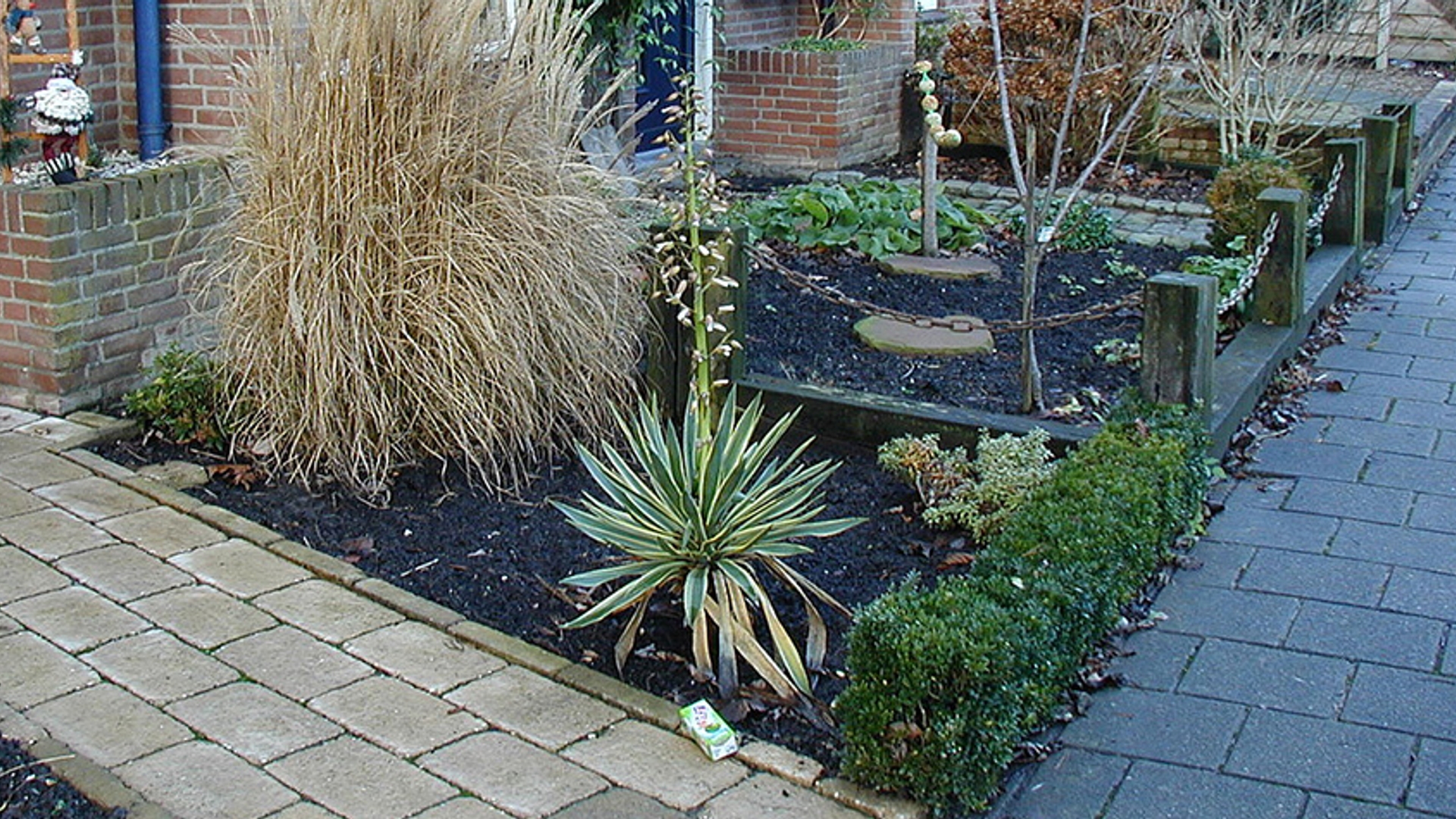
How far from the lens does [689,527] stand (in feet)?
12.8

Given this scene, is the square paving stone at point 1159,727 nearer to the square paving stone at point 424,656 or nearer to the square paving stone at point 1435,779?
the square paving stone at point 1435,779

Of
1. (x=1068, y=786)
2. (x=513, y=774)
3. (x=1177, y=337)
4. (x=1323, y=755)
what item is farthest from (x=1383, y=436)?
(x=513, y=774)

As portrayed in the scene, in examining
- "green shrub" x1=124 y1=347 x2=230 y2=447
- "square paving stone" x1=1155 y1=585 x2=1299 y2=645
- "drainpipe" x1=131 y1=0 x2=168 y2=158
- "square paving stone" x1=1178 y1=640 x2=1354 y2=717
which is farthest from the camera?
"drainpipe" x1=131 y1=0 x2=168 y2=158

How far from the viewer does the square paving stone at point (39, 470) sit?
493cm

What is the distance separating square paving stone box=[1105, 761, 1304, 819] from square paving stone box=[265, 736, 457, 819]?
139 cm

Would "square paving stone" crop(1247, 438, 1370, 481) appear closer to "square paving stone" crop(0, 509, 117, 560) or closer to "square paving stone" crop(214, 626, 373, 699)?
"square paving stone" crop(214, 626, 373, 699)

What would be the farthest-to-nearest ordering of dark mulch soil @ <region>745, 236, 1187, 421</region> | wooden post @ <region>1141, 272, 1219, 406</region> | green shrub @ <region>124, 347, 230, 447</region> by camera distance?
dark mulch soil @ <region>745, 236, 1187, 421</region> → green shrub @ <region>124, 347, 230, 447</region> → wooden post @ <region>1141, 272, 1219, 406</region>

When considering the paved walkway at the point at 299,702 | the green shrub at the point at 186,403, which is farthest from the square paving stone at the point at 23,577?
the green shrub at the point at 186,403

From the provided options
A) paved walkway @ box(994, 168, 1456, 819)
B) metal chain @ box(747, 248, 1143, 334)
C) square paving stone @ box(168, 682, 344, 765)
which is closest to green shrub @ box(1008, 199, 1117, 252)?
paved walkway @ box(994, 168, 1456, 819)

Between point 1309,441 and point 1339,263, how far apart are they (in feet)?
7.83

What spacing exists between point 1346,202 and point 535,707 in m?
6.20

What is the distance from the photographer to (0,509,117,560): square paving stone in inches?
175

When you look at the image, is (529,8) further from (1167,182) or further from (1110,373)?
(1167,182)

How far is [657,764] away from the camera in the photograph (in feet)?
11.3
